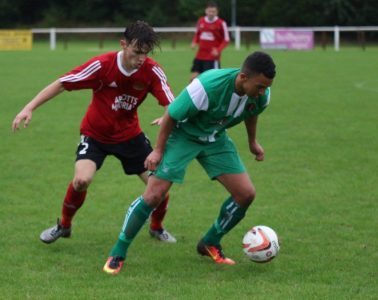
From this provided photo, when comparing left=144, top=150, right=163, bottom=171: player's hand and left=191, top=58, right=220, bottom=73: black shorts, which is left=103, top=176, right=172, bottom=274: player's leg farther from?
left=191, top=58, right=220, bottom=73: black shorts

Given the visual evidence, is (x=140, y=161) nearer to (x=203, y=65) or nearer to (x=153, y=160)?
(x=153, y=160)

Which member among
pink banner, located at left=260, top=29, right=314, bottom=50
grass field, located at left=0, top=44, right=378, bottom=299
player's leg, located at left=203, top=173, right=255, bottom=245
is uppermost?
Result: player's leg, located at left=203, top=173, right=255, bottom=245

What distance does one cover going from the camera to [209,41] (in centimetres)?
1661

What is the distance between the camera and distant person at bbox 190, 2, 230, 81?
1619 centimetres

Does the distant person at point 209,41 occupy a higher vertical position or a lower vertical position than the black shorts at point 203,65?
higher

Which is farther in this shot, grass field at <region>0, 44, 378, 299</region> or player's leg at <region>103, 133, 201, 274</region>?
player's leg at <region>103, 133, 201, 274</region>

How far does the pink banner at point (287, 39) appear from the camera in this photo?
33.9 meters

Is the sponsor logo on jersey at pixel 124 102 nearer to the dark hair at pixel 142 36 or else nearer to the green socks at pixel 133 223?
the dark hair at pixel 142 36

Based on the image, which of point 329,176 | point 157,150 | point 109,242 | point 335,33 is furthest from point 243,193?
point 335,33

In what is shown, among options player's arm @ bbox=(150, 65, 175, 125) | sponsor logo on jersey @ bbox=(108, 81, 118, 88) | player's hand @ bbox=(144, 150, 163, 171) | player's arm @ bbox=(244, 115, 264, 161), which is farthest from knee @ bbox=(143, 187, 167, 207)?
sponsor logo on jersey @ bbox=(108, 81, 118, 88)

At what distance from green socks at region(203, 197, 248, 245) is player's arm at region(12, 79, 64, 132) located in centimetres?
142

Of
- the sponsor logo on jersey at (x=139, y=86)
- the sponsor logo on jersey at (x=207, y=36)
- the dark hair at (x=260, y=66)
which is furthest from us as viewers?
the sponsor logo on jersey at (x=207, y=36)

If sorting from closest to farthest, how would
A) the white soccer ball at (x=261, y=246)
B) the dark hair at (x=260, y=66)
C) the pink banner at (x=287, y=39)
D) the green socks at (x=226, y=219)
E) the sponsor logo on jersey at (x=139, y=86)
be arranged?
1. the dark hair at (x=260, y=66)
2. the white soccer ball at (x=261, y=246)
3. the green socks at (x=226, y=219)
4. the sponsor logo on jersey at (x=139, y=86)
5. the pink banner at (x=287, y=39)

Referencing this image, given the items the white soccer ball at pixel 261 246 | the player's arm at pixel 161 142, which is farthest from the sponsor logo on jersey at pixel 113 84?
the white soccer ball at pixel 261 246
